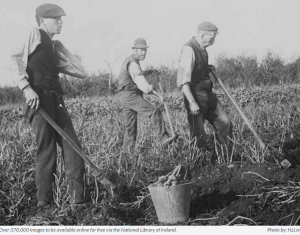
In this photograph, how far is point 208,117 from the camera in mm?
4129

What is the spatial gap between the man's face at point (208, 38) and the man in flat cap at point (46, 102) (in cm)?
142

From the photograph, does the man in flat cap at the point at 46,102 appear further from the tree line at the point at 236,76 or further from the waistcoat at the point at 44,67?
the tree line at the point at 236,76

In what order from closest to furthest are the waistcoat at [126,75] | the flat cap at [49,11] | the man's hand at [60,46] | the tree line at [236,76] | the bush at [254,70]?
the flat cap at [49,11] < the man's hand at [60,46] < the waistcoat at [126,75] < the tree line at [236,76] < the bush at [254,70]

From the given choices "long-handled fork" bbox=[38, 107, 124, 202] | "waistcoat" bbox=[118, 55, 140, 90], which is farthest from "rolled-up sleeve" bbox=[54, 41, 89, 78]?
"waistcoat" bbox=[118, 55, 140, 90]

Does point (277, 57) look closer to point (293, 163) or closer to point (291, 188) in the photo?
point (293, 163)

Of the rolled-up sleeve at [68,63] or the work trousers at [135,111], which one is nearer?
the rolled-up sleeve at [68,63]

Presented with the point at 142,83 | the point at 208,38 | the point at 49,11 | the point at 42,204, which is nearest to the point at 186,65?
the point at 208,38

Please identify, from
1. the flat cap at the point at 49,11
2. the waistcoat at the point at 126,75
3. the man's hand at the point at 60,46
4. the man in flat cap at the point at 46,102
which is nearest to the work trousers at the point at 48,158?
the man in flat cap at the point at 46,102

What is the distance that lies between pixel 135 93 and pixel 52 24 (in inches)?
74.5

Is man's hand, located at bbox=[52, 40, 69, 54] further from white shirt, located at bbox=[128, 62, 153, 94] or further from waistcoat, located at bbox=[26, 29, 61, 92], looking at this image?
white shirt, located at bbox=[128, 62, 153, 94]

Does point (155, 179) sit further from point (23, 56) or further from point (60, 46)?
point (23, 56)

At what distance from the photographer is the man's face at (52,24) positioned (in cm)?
320

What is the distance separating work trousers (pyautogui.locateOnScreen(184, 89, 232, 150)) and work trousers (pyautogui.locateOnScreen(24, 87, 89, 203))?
4.36 feet

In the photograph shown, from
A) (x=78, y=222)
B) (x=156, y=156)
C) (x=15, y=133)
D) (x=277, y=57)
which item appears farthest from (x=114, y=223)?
(x=277, y=57)
